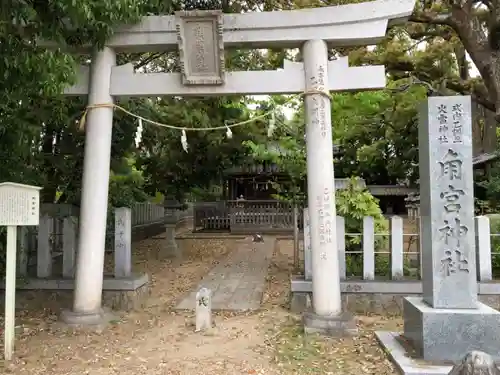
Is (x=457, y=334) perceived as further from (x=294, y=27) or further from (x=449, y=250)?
(x=294, y=27)

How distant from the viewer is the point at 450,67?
49.7 ft

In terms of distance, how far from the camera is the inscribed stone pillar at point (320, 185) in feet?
20.2

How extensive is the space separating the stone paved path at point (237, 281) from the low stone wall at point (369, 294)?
3.14ft

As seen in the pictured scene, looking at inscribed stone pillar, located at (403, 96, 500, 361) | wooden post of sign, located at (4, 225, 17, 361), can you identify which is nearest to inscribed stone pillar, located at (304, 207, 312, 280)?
inscribed stone pillar, located at (403, 96, 500, 361)

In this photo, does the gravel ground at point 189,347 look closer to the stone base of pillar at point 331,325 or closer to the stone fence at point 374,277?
the stone base of pillar at point 331,325

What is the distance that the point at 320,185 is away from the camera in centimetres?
625

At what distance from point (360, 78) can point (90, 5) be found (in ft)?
11.7

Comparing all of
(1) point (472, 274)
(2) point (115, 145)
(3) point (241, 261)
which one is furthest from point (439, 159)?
(3) point (241, 261)

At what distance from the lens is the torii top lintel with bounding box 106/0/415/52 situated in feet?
20.5

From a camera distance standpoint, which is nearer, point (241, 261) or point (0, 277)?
point (0, 277)

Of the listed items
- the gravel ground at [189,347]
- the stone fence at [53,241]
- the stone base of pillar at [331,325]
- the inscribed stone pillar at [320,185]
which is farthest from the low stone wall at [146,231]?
the stone base of pillar at [331,325]

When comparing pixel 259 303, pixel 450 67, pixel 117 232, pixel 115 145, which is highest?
pixel 450 67

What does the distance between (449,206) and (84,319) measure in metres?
4.82

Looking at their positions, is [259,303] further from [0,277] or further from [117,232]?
[0,277]
